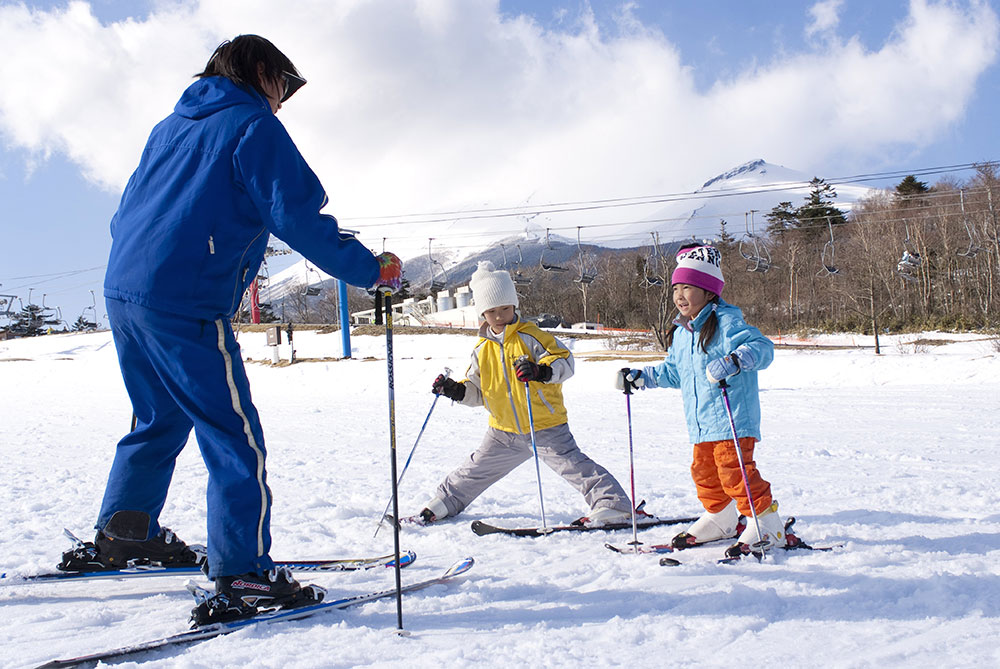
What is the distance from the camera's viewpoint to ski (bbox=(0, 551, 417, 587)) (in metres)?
2.56

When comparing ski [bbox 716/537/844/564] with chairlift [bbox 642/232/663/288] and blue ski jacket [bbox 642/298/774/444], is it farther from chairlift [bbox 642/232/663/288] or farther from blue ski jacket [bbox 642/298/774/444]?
chairlift [bbox 642/232/663/288]

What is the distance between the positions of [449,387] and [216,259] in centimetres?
171

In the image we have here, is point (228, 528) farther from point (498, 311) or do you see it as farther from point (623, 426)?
point (623, 426)

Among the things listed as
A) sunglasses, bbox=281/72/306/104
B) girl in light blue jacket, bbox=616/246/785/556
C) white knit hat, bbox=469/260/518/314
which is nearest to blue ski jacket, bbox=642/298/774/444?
girl in light blue jacket, bbox=616/246/785/556

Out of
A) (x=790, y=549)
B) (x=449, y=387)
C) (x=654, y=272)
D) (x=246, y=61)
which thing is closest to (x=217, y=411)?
(x=246, y=61)

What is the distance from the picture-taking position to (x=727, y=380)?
3.06 metres

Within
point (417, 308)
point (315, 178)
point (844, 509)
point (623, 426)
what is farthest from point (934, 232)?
point (315, 178)

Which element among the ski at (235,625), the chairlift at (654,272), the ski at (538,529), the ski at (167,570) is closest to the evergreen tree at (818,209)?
the chairlift at (654,272)

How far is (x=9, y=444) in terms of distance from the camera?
752 cm

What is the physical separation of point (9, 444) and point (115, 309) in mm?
6708

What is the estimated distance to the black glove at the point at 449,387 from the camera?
3.73 m

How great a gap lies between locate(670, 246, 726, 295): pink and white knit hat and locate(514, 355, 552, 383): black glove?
757 millimetres

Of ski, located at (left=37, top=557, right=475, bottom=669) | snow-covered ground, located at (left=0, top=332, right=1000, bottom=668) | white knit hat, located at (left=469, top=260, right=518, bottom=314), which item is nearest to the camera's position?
ski, located at (left=37, top=557, right=475, bottom=669)

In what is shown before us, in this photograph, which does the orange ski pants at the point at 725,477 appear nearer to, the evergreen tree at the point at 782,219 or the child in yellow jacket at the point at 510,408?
the child in yellow jacket at the point at 510,408
